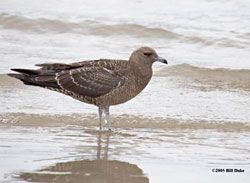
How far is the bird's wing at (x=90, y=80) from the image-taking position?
9859 mm

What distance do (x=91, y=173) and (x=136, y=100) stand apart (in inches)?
134

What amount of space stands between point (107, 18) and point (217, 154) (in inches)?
323

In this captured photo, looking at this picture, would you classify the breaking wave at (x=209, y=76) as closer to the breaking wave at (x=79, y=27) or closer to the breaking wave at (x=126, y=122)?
the breaking wave at (x=126, y=122)

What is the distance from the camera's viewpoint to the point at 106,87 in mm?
9883

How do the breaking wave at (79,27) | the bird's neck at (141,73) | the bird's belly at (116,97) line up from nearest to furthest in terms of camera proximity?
the bird's belly at (116,97) → the bird's neck at (141,73) → the breaking wave at (79,27)

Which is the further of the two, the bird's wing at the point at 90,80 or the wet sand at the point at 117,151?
the bird's wing at the point at 90,80

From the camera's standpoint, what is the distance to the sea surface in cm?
812

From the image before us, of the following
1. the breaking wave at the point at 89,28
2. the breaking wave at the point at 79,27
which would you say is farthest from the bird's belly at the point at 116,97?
the breaking wave at the point at 79,27

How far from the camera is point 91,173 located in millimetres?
7836

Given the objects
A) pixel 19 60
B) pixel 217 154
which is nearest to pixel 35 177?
pixel 217 154

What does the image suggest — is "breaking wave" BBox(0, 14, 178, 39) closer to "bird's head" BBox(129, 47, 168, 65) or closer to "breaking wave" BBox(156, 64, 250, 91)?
"breaking wave" BBox(156, 64, 250, 91)

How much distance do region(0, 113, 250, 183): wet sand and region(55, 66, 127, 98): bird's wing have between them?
41 centimetres

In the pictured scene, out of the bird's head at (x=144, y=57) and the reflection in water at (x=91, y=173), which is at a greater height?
the bird's head at (x=144, y=57)

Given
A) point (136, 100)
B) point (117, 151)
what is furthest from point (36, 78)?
point (136, 100)
